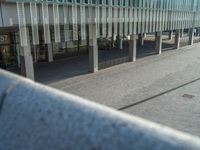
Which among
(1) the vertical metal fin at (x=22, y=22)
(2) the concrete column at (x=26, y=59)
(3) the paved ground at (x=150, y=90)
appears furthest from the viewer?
(2) the concrete column at (x=26, y=59)

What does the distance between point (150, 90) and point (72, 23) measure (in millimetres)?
7995

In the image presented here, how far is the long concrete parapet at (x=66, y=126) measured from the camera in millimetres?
805

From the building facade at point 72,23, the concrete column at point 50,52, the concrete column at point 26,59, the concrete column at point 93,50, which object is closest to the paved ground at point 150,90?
the concrete column at point 93,50

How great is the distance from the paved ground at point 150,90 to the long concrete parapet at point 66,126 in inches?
403

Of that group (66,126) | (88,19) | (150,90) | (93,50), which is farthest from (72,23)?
(66,126)

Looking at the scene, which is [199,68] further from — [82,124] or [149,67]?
[82,124]

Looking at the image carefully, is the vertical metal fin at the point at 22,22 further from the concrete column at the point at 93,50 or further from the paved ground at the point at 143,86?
the concrete column at the point at 93,50

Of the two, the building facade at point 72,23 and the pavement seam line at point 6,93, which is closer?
the pavement seam line at point 6,93

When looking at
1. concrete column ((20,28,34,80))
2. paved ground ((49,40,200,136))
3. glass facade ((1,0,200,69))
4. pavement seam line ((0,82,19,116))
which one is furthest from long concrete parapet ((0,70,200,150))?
concrete column ((20,28,34,80))

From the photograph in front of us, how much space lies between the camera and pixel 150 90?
53.2ft

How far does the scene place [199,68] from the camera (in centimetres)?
2411

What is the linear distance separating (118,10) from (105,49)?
14529mm

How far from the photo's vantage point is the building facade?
Result: 14.4 meters

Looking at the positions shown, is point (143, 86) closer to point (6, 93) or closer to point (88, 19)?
point (88, 19)
